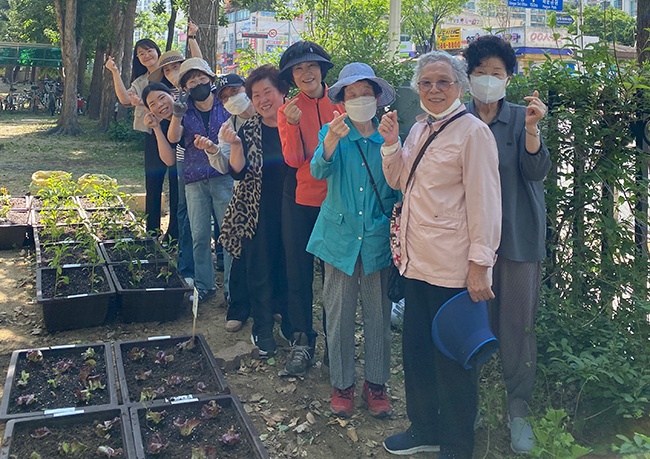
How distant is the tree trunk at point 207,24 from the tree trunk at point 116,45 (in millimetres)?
12028

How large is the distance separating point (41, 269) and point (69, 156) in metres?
10.7

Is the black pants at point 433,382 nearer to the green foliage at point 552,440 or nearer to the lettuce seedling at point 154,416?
the green foliage at point 552,440

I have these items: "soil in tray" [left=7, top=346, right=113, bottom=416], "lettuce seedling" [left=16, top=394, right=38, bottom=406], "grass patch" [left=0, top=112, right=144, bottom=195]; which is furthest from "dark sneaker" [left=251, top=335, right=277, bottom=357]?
"grass patch" [left=0, top=112, right=144, bottom=195]

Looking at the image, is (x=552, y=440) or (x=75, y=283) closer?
(x=552, y=440)

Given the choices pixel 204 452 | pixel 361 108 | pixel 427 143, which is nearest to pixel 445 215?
pixel 427 143

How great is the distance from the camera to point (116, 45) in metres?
21.5

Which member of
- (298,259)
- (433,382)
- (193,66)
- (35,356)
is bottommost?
(35,356)

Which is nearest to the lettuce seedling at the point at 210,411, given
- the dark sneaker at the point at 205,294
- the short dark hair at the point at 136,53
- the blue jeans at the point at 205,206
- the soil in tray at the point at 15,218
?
the blue jeans at the point at 205,206

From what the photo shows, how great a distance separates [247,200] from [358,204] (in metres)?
1.18

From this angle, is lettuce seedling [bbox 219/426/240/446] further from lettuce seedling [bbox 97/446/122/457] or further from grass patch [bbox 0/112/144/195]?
grass patch [bbox 0/112/144/195]

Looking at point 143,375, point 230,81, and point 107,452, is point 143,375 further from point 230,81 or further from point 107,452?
point 230,81

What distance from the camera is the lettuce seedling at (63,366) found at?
12.6ft

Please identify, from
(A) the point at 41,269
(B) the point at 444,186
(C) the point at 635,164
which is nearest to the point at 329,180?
(B) the point at 444,186

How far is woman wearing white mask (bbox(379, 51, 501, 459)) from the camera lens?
9.21 feet
